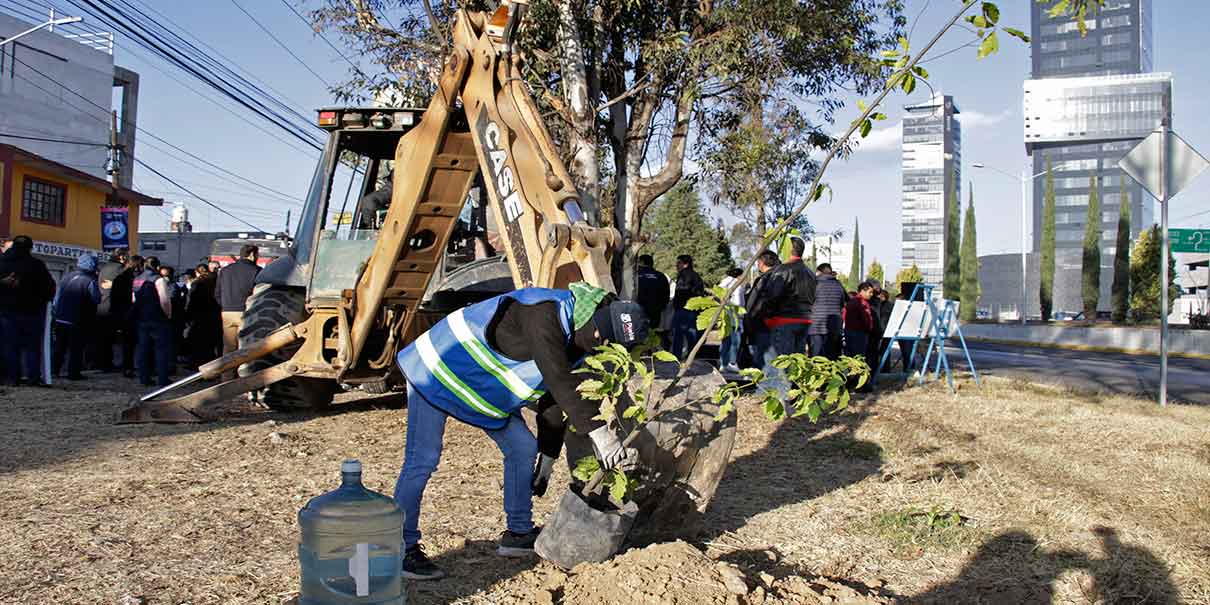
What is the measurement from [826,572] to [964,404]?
6.69m

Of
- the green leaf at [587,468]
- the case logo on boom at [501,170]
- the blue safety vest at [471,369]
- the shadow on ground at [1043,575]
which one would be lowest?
the shadow on ground at [1043,575]

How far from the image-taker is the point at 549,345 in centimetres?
449

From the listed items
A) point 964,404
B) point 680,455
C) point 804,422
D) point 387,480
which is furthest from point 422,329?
point 964,404

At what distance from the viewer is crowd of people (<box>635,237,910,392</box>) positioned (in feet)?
35.8

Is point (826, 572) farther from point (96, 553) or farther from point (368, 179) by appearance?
point (368, 179)

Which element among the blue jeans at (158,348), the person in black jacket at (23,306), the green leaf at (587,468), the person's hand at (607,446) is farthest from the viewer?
the blue jeans at (158,348)

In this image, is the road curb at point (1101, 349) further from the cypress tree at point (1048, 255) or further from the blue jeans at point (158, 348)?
the blue jeans at point (158, 348)

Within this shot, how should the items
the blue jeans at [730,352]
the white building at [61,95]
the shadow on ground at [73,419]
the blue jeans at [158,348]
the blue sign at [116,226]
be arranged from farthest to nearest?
the white building at [61,95]
the blue sign at [116,226]
the blue jeans at [730,352]
the blue jeans at [158,348]
the shadow on ground at [73,419]

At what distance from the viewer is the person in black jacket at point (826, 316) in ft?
39.8

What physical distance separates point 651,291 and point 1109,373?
32.0 feet

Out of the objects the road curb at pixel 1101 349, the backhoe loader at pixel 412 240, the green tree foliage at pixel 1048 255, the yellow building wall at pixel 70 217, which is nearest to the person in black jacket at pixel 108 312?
the backhoe loader at pixel 412 240

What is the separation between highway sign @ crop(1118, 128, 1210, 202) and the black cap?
356 inches

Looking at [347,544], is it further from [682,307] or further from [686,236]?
[686,236]

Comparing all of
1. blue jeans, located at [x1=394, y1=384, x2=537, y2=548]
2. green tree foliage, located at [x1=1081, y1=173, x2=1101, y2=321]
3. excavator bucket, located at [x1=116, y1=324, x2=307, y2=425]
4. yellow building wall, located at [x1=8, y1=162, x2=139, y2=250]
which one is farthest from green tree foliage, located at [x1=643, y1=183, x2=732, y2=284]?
blue jeans, located at [x1=394, y1=384, x2=537, y2=548]
